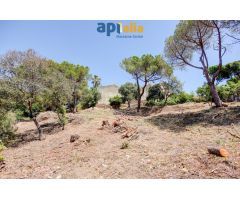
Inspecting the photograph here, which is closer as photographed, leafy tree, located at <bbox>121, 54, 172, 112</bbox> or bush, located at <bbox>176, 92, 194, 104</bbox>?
leafy tree, located at <bbox>121, 54, 172, 112</bbox>

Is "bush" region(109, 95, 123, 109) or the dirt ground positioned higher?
"bush" region(109, 95, 123, 109)

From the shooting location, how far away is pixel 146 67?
17.2m

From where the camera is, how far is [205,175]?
3.50 meters

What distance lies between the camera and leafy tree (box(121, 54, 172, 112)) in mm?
17031

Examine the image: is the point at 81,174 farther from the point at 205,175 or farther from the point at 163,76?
the point at 163,76

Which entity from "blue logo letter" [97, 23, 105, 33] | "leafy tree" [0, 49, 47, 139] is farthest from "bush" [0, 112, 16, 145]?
"blue logo letter" [97, 23, 105, 33]

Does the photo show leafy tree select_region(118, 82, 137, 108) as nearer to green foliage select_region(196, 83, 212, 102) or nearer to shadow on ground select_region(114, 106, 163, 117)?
shadow on ground select_region(114, 106, 163, 117)

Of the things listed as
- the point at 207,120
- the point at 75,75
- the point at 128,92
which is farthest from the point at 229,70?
the point at 207,120

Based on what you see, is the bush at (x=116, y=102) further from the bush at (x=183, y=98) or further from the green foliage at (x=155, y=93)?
the bush at (x=183, y=98)

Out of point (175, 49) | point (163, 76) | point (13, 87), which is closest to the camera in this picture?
point (13, 87)

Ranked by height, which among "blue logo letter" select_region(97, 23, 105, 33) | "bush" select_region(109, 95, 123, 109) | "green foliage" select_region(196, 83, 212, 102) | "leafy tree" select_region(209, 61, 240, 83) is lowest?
"bush" select_region(109, 95, 123, 109)
